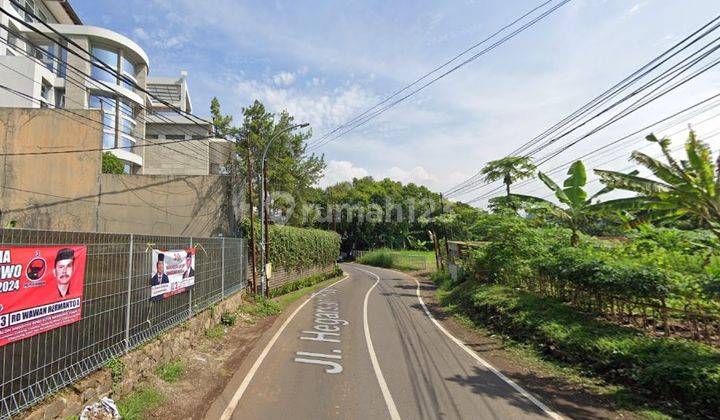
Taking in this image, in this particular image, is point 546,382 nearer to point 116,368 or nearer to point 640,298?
point 640,298

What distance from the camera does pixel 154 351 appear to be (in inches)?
301

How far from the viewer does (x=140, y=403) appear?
6.14 metres

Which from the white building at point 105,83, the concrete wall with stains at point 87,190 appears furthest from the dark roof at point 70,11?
the concrete wall with stains at point 87,190

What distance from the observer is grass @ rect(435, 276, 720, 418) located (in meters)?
6.14

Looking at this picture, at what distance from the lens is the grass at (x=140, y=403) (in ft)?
19.0

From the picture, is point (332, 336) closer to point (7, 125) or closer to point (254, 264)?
point (254, 264)

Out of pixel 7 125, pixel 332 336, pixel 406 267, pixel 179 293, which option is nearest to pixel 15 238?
pixel 179 293

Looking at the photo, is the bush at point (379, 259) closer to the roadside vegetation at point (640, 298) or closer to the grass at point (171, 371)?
the roadside vegetation at point (640, 298)

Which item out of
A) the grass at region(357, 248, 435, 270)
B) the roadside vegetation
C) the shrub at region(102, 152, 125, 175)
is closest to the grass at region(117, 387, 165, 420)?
the roadside vegetation

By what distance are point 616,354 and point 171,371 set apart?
28.0 ft

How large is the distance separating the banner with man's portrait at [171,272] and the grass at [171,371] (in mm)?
1326

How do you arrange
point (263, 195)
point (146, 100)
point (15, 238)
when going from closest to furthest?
point (15, 238)
point (263, 195)
point (146, 100)

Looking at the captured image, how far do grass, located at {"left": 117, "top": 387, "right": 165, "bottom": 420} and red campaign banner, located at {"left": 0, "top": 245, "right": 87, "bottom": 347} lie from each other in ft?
5.02

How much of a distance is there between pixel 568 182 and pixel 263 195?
40.5 feet
